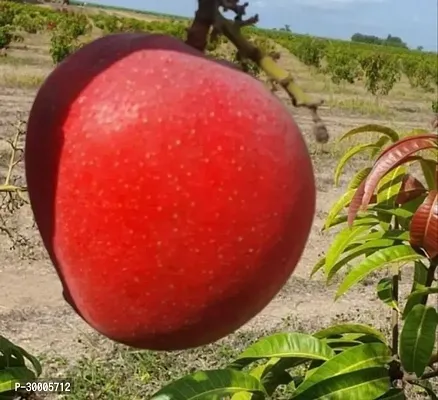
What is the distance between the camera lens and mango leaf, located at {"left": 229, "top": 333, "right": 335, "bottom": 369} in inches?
40.9

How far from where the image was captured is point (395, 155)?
2.99 feet

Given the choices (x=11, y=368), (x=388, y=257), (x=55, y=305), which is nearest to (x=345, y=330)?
(x=388, y=257)

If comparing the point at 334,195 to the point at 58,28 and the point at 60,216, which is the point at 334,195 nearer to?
the point at 60,216

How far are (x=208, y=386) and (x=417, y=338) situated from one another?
289 mm

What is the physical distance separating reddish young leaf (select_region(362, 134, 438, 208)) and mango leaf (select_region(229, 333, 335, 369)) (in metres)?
0.25

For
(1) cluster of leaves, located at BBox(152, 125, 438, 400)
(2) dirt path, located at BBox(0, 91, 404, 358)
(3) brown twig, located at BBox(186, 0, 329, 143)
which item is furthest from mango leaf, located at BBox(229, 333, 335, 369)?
(2) dirt path, located at BBox(0, 91, 404, 358)

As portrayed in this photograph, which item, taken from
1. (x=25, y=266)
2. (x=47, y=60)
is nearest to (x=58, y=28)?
(x=47, y=60)

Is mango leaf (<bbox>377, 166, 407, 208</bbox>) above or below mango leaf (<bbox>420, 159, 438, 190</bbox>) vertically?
below

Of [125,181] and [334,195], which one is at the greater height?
[125,181]

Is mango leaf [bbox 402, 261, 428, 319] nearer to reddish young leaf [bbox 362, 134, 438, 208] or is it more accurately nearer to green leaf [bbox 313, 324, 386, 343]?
green leaf [bbox 313, 324, 386, 343]

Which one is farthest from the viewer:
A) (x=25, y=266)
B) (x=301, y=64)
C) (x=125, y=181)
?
(x=301, y=64)

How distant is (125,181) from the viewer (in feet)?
1.50

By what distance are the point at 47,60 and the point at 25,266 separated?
48.5 ft

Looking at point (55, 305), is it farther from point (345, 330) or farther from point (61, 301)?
point (345, 330)
